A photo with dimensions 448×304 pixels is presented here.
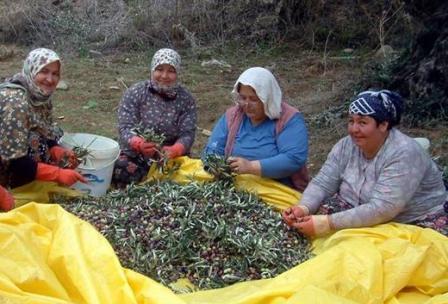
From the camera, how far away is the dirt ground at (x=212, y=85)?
20.3 feet

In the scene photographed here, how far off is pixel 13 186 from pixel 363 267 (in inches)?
76.8

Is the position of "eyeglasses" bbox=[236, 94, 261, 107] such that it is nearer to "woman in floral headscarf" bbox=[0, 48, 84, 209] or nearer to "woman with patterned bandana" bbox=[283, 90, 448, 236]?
"woman with patterned bandana" bbox=[283, 90, 448, 236]

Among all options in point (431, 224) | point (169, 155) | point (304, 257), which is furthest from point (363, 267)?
point (169, 155)

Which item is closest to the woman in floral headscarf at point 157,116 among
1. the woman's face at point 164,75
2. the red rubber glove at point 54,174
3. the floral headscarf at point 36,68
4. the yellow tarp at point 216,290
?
the woman's face at point 164,75

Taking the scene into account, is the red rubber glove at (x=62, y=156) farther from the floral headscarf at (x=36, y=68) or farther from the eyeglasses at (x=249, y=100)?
the eyeglasses at (x=249, y=100)

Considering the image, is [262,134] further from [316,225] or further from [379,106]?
[379,106]

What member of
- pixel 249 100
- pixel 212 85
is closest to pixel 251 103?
pixel 249 100

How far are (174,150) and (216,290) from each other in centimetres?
149

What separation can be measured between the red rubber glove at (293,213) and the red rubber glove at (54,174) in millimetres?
1156

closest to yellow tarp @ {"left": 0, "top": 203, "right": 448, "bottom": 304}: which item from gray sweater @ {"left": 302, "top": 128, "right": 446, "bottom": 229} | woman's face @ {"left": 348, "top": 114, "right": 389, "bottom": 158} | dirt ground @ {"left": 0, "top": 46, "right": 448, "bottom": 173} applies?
gray sweater @ {"left": 302, "top": 128, "right": 446, "bottom": 229}

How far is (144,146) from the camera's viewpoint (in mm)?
4129

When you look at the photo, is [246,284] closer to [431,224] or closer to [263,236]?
[263,236]

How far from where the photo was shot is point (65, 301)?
2418 millimetres

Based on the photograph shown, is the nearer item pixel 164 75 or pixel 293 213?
pixel 293 213
